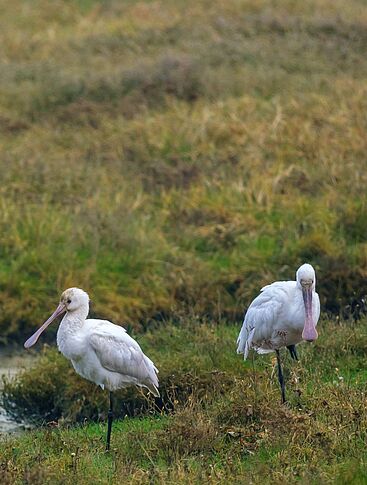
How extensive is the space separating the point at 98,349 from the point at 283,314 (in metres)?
1.37

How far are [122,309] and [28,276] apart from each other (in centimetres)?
107

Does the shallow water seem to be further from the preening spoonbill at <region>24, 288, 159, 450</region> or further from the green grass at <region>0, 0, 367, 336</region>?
the preening spoonbill at <region>24, 288, 159, 450</region>

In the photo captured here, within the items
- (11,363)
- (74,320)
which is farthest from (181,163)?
(74,320)

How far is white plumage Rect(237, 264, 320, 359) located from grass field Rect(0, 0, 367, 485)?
0.89 feet

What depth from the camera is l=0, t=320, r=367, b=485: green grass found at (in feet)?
22.7

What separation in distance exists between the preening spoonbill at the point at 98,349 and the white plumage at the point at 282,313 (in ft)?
2.75

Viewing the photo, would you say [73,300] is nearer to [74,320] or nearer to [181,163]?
[74,320]

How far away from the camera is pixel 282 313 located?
886 cm

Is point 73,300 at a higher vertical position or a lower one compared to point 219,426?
higher

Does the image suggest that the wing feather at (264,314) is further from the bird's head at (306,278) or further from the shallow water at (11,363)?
the shallow water at (11,363)

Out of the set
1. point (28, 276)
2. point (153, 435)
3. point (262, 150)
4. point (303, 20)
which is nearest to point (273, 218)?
point (262, 150)

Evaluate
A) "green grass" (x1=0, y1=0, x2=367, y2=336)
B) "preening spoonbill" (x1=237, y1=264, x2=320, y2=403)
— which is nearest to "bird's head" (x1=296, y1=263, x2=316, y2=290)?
"preening spoonbill" (x1=237, y1=264, x2=320, y2=403)

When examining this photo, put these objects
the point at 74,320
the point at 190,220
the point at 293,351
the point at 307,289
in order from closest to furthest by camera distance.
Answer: the point at 307,289 → the point at 74,320 → the point at 293,351 → the point at 190,220

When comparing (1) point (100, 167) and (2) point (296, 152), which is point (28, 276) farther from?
(2) point (296, 152)
